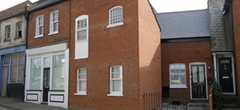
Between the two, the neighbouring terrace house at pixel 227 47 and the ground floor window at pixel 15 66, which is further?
the ground floor window at pixel 15 66

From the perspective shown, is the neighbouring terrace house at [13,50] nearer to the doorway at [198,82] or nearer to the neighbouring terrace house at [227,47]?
the doorway at [198,82]

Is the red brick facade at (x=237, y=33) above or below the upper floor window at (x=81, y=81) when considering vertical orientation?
above

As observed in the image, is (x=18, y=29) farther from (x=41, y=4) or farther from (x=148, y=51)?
(x=148, y=51)

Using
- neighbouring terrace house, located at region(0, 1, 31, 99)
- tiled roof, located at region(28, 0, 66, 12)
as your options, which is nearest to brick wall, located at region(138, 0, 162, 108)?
tiled roof, located at region(28, 0, 66, 12)

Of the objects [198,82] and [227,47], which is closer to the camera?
[227,47]

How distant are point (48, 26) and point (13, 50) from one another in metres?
5.26

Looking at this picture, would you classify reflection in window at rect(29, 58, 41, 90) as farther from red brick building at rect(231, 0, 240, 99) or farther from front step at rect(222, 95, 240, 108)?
red brick building at rect(231, 0, 240, 99)

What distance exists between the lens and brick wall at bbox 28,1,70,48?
16.5 metres

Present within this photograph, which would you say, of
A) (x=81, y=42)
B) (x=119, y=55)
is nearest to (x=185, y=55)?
(x=119, y=55)

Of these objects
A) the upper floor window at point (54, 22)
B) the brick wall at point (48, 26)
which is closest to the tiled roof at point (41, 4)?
the brick wall at point (48, 26)

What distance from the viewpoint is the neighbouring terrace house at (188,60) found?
56.1 ft

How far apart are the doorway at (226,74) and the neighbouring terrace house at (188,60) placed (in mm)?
661

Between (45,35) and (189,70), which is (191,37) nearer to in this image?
(189,70)

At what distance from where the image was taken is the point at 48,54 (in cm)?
1742
